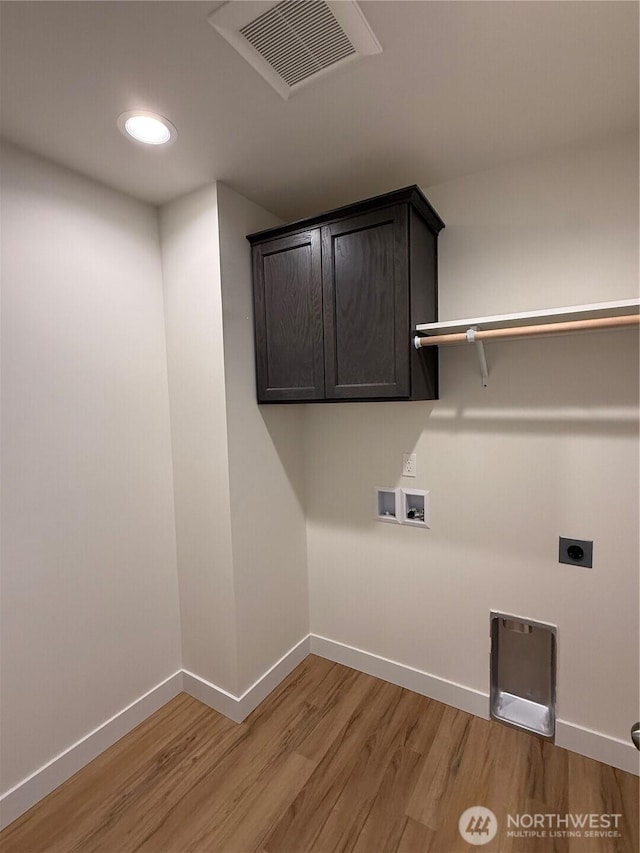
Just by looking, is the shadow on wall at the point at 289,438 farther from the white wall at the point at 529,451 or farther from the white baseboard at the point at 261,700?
the white baseboard at the point at 261,700


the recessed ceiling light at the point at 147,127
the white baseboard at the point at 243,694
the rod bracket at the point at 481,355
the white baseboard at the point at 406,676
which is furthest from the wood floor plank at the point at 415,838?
the recessed ceiling light at the point at 147,127

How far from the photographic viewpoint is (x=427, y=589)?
2006mm

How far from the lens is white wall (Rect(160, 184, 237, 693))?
6.01ft

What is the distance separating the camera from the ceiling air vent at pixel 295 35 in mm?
1007

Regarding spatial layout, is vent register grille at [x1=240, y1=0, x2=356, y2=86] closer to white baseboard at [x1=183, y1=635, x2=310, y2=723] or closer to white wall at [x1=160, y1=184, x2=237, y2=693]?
white wall at [x1=160, y1=184, x2=237, y2=693]

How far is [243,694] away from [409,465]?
4.44 feet

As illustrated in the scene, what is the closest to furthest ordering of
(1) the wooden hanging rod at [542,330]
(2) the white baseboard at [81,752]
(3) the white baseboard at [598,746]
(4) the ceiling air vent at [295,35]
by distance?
(4) the ceiling air vent at [295,35], (1) the wooden hanging rod at [542,330], (2) the white baseboard at [81,752], (3) the white baseboard at [598,746]

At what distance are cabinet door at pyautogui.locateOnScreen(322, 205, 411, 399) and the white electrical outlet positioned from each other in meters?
0.49

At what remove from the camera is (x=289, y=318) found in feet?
6.04

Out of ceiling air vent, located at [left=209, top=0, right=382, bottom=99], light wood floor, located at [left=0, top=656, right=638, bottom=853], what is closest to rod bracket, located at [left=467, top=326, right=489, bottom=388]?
ceiling air vent, located at [left=209, top=0, right=382, bottom=99]

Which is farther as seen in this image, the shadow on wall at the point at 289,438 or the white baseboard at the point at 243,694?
the shadow on wall at the point at 289,438

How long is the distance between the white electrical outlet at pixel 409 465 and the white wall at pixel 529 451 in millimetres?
32

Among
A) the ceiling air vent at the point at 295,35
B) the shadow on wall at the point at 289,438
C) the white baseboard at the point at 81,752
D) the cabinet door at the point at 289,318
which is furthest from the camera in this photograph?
the shadow on wall at the point at 289,438

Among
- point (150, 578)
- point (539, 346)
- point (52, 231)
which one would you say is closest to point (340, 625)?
point (150, 578)
